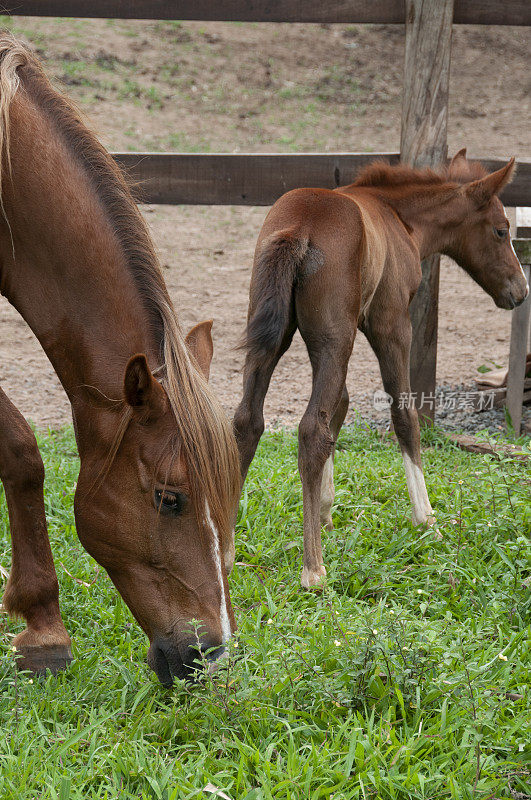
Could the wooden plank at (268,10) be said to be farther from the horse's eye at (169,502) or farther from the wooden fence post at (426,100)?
the horse's eye at (169,502)

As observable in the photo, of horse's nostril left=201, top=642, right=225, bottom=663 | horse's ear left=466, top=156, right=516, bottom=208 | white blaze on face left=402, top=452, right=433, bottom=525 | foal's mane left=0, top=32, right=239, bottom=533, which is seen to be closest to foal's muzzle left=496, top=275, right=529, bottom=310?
horse's ear left=466, top=156, right=516, bottom=208

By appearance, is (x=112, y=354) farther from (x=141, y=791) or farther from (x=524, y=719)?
(x=524, y=719)

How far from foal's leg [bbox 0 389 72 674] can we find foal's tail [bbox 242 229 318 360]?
41.0 inches

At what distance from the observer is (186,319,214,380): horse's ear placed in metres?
2.63

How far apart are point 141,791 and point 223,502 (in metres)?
0.79

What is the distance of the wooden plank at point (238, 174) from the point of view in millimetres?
5020

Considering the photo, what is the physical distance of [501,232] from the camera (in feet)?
15.3

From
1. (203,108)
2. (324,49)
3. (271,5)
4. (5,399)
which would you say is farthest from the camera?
(324,49)

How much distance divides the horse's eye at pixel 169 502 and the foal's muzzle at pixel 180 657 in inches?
14.5

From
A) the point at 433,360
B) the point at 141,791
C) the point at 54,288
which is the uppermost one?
the point at 54,288

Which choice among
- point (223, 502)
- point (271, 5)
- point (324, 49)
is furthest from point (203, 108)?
point (223, 502)

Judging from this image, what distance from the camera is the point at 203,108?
13594 mm

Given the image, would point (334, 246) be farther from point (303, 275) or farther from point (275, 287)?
point (275, 287)

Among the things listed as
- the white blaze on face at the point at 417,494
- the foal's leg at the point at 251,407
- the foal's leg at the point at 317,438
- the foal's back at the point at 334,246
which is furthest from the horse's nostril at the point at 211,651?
the white blaze on face at the point at 417,494
